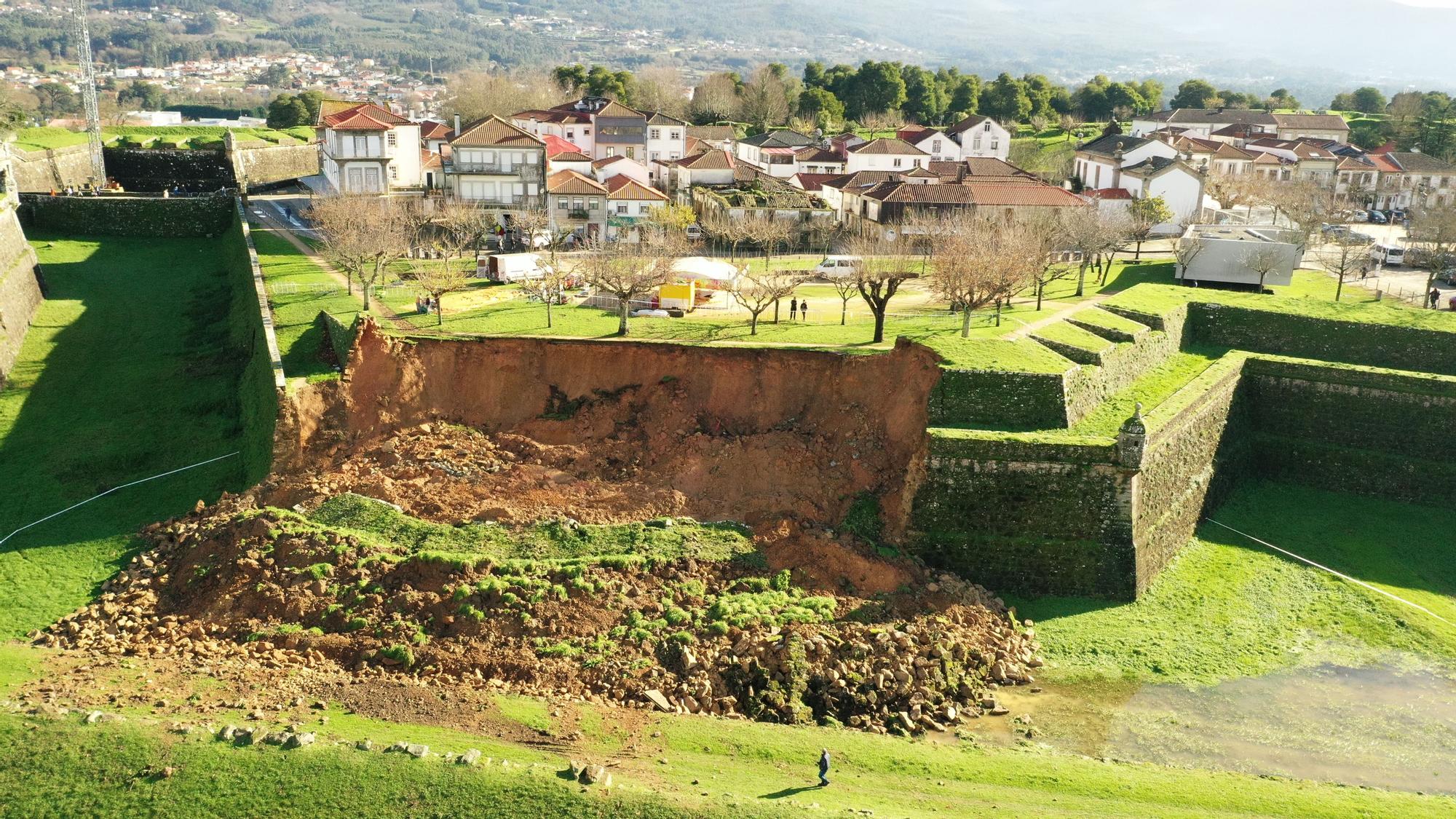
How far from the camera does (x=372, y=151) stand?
203 feet

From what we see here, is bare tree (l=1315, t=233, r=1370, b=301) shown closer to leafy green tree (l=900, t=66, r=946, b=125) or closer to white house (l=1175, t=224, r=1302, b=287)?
white house (l=1175, t=224, r=1302, b=287)

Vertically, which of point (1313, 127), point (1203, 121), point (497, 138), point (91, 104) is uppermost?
point (1203, 121)

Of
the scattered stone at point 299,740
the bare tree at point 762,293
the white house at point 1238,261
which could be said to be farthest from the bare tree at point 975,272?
the scattered stone at point 299,740

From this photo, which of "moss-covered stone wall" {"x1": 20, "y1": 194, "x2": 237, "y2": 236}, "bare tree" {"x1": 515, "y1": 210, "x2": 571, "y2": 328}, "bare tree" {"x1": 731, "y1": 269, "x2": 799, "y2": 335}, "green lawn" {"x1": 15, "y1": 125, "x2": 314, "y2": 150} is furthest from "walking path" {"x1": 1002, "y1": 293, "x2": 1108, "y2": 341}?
"green lawn" {"x1": 15, "y1": 125, "x2": 314, "y2": 150}

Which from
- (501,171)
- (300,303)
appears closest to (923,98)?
(501,171)

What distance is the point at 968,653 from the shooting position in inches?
1062

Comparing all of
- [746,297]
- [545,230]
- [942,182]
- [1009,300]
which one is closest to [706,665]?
[746,297]

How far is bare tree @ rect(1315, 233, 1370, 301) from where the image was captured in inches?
1951

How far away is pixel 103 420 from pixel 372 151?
28.1 m

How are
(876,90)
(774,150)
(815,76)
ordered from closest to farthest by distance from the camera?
(774,150), (876,90), (815,76)

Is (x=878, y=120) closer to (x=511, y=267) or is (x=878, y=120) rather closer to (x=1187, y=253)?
(x=1187, y=253)

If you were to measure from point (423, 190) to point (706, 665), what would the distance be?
141ft

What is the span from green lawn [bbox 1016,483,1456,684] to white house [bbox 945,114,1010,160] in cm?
5191

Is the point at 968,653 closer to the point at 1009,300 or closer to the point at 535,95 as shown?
the point at 1009,300
